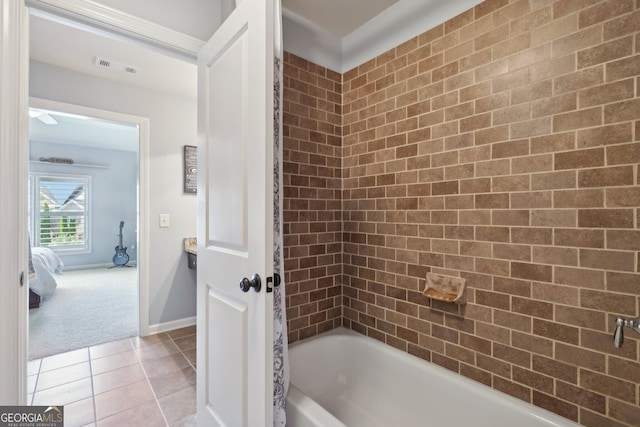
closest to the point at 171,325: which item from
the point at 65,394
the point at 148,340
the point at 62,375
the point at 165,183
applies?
the point at 148,340

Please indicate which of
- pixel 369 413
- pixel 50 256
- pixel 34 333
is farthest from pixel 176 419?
pixel 50 256

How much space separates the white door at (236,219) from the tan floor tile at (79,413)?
757 millimetres

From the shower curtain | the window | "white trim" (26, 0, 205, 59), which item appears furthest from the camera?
the window

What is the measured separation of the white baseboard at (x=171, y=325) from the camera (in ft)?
9.47

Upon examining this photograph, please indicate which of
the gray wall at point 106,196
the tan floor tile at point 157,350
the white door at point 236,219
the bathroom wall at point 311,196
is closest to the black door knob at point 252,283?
the white door at point 236,219

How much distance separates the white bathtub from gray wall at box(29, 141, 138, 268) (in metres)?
5.73

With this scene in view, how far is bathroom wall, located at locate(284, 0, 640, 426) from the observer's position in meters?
1.03

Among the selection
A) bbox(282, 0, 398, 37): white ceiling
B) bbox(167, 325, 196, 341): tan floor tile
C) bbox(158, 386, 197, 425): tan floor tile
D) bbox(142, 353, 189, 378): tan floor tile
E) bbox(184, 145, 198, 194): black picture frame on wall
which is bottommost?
bbox(158, 386, 197, 425): tan floor tile

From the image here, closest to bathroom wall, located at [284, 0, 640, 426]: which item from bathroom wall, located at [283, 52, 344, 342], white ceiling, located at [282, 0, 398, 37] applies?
bathroom wall, located at [283, 52, 344, 342]

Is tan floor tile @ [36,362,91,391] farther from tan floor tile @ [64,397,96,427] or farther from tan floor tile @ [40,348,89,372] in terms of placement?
tan floor tile @ [64,397,96,427]

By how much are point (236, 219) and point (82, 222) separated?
667 centimetres

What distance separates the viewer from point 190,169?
3178mm

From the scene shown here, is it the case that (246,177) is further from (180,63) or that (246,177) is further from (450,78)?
(180,63)

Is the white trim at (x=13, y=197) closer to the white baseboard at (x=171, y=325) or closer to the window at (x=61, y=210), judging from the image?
the white baseboard at (x=171, y=325)
